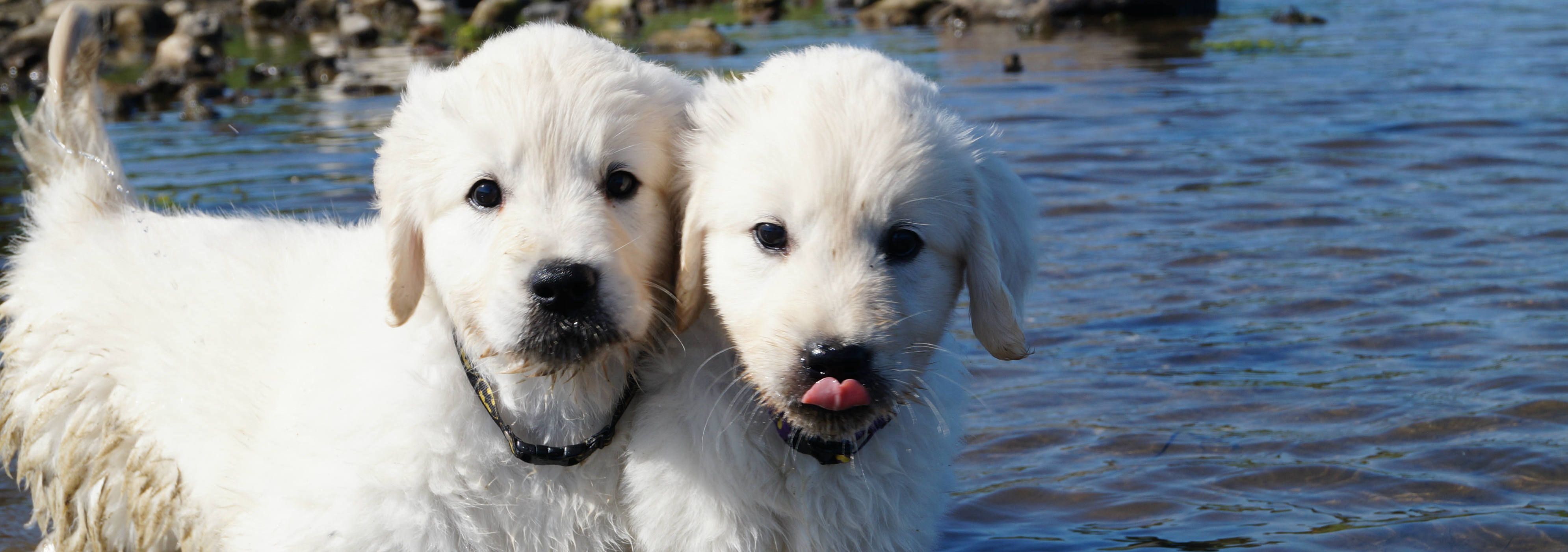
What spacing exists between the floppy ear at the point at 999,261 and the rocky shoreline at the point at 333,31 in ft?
39.0

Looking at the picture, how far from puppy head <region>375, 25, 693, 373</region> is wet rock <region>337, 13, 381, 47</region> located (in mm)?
20328

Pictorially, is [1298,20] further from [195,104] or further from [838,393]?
[838,393]

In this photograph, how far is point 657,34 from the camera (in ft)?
68.4

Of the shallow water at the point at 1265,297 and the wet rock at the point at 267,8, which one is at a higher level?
the wet rock at the point at 267,8

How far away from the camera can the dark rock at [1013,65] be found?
15.2 m

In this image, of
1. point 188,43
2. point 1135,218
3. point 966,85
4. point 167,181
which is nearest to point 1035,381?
point 1135,218

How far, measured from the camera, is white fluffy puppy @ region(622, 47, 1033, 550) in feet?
10.3

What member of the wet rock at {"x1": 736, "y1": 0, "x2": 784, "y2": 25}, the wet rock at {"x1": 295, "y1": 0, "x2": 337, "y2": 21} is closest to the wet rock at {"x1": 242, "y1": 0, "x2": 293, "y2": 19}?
the wet rock at {"x1": 295, "y1": 0, "x2": 337, "y2": 21}

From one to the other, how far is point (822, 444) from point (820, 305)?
1.47 ft

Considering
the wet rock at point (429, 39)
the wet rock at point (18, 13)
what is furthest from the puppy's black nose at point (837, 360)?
the wet rock at point (18, 13)

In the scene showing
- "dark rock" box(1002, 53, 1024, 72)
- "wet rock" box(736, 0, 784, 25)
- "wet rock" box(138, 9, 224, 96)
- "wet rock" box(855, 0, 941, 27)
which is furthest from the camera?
"wet rock" box(736, 0, 784, 25)

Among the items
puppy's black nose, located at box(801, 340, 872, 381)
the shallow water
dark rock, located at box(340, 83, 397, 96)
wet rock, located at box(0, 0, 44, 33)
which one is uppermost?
wet rock, located at box(0, 0, 44, 33)

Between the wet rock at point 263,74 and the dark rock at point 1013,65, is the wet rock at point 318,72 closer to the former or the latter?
the wet rock at point 263,74

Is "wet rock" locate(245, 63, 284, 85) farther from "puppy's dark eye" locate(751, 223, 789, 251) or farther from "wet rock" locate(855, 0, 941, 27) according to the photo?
"puppy's dark eye" locate(751, 223, 789, 251)
